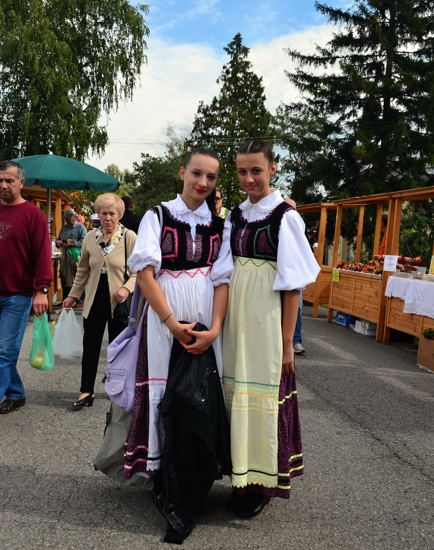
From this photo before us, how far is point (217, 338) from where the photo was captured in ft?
9.09

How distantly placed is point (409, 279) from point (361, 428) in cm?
410

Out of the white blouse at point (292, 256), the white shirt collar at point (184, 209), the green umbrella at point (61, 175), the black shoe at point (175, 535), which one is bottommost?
the black shoe at point (175, 535)

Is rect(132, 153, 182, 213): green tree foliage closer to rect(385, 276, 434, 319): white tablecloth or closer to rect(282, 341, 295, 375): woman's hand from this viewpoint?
rect(385, 276, 434, 319): white tablecloth

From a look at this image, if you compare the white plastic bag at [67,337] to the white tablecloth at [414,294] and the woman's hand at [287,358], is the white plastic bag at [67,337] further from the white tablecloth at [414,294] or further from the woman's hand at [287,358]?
the white tablecloth at [414,294]

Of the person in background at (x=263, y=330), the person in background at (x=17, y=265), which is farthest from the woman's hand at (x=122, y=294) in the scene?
the person in background at (x=263, y=330)

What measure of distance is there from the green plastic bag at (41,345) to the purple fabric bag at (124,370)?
1.65m

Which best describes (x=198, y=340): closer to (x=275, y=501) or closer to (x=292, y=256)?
(x=292, y=256)

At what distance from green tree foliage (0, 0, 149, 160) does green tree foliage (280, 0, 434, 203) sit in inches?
302

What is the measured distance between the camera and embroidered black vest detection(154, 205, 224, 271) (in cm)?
272

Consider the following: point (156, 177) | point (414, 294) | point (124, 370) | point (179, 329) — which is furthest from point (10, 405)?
point (156, 177)

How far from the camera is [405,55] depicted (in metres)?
21.3

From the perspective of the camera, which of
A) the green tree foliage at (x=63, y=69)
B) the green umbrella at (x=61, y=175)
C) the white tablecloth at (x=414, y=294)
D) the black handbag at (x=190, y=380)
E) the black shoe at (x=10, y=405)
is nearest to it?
the black handbag at (x=190, y=380)

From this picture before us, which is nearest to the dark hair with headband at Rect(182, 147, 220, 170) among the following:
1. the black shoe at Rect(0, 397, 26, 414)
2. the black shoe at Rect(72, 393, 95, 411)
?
the black shoe at Rect(72, 393, 95, 411)

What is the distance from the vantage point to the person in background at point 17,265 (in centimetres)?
424
